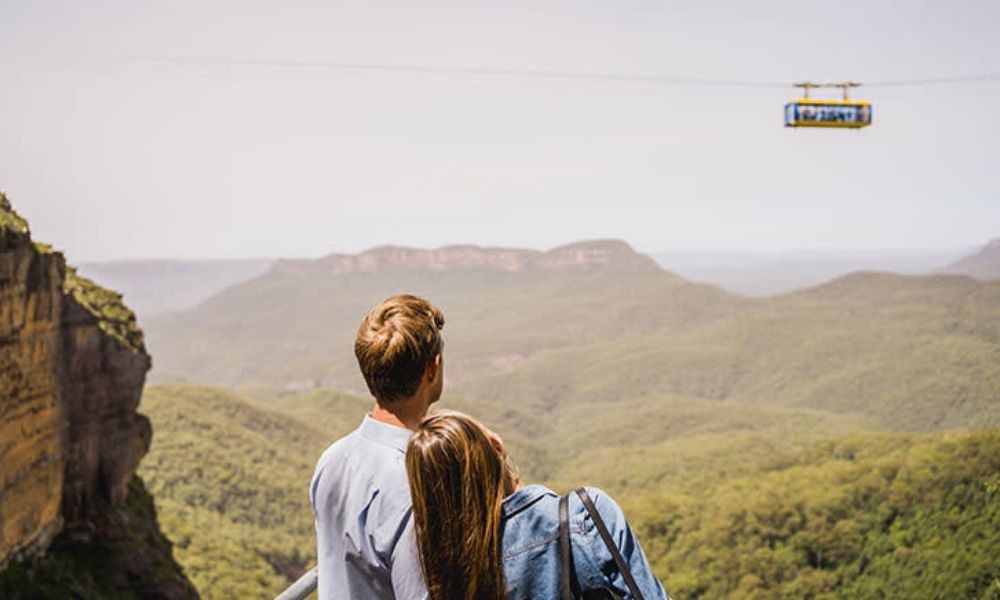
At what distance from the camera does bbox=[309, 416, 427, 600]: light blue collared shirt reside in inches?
105

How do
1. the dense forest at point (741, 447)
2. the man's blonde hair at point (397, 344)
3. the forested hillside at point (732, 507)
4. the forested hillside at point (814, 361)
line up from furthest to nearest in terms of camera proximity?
the forested hillside at point (814, 361)
the dense forest at point (741, 447)
the forested hillside at point (732, 507)
the man's blonde hair at point (397, 344)

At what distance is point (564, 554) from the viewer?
246 centimetres

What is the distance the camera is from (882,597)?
109 ft

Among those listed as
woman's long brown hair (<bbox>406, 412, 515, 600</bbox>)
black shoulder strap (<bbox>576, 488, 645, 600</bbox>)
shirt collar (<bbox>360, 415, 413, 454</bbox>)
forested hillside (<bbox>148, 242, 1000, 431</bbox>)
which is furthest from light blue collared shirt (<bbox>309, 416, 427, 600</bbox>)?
forested hillside (<bbox>148, 242, 1000, 431</bbox>)

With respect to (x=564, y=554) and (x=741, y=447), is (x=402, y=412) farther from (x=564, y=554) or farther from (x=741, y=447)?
(x=741, y=447)

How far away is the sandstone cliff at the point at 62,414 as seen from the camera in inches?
719

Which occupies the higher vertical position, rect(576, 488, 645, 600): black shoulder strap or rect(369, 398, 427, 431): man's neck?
rect(369, 398, 427, 431): man's neck

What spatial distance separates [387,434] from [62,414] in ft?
71.0

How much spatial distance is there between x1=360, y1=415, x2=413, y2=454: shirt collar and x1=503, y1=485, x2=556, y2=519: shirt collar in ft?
1.52

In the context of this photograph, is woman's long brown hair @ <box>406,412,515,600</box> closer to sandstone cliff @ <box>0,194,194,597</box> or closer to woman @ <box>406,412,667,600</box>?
woman @ <box>406,412,667,600</box>

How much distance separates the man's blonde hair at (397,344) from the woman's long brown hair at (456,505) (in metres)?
0.37

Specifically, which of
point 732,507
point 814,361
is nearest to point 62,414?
point 732,507

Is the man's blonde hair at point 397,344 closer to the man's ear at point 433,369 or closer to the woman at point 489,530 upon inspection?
the man's ear at point 433,369

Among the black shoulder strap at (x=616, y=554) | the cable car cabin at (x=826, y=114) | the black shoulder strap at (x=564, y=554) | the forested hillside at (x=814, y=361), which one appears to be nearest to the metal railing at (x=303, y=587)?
the black shoulder strap at (x=564, y=554)
